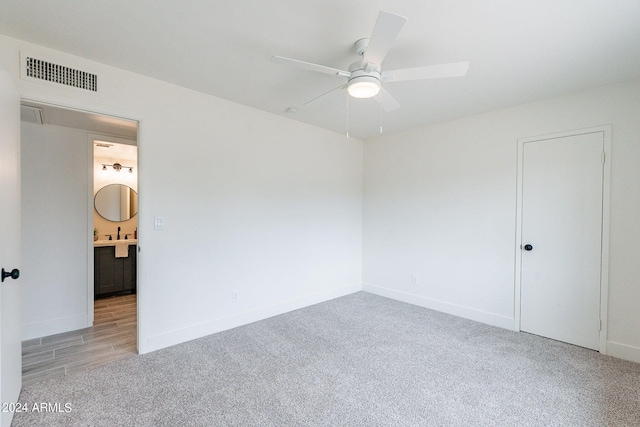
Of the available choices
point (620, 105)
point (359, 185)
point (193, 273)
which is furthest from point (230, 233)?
point (620, 105)

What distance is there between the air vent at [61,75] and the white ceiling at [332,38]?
141 millimetres

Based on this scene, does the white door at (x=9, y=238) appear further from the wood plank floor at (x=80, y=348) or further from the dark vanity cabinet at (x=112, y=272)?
the dark vanity cabinet at (x=112, y=272)

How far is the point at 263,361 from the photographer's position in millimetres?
2523

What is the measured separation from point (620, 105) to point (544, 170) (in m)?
0.78

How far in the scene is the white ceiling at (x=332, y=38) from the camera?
5.64 feet

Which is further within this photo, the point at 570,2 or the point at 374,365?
the point at 374,365

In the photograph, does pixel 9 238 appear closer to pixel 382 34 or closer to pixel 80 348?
pixel 80 348

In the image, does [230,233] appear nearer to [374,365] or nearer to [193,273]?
[193,273]

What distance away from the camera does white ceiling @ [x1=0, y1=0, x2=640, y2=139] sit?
1.72 metres

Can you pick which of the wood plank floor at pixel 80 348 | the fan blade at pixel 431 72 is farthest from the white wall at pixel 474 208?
the wood plank floor at pixel 80 348

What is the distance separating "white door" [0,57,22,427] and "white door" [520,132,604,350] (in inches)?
171

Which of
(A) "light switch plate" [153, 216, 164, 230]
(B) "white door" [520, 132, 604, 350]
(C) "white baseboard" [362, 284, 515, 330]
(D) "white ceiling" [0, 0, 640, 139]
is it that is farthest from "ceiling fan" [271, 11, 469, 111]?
(C) "white baseboard" [362, 284, 515, 330]

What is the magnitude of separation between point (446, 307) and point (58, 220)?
4.77m

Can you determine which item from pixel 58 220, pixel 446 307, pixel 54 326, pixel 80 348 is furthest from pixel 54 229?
pixel 446 307
